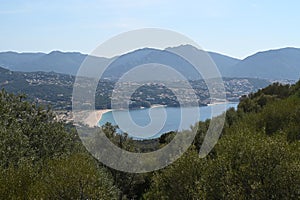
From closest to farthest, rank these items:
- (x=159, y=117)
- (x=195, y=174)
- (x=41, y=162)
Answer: (x=195, y=174) < (x=41, y=162) < (x=159, y=117)

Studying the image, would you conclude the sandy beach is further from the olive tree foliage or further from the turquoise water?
the olive tree foliage

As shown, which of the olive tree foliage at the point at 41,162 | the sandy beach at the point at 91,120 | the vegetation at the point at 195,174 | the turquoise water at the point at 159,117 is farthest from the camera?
the turquoise water at the point at 159,117

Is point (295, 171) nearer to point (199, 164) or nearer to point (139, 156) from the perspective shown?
point (199, 164)

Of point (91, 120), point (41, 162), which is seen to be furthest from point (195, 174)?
point (91, 120)

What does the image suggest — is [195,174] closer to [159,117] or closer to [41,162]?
[41,162]

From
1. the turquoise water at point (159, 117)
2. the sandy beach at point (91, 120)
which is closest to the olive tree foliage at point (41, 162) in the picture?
the turquoise water at point (159, 117)

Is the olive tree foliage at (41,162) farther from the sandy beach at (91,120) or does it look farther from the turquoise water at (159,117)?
the sandy beach at (91,120)

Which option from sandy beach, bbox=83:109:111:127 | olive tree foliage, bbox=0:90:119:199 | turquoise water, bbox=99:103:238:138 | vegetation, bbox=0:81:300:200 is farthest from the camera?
turquoise water, bbox=99:103:238:138

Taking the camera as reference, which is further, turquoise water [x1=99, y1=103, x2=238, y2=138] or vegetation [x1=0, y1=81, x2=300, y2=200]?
turquoise water [x1=99, y1=103, x2=238, y2=138]

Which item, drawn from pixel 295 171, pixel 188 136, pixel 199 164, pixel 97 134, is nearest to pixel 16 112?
pixel 97 134

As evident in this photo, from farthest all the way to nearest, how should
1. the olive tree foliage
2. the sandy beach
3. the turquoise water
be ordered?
the turquoise water, the sandy beach, the olive tree foliage

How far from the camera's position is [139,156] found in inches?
1618

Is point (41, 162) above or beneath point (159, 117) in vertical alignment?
above

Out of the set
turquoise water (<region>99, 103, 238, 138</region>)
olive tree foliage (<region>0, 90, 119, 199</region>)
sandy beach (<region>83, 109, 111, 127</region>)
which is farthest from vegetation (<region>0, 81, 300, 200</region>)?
sandy beach (<region>83, 109, 111, 127</region>)
